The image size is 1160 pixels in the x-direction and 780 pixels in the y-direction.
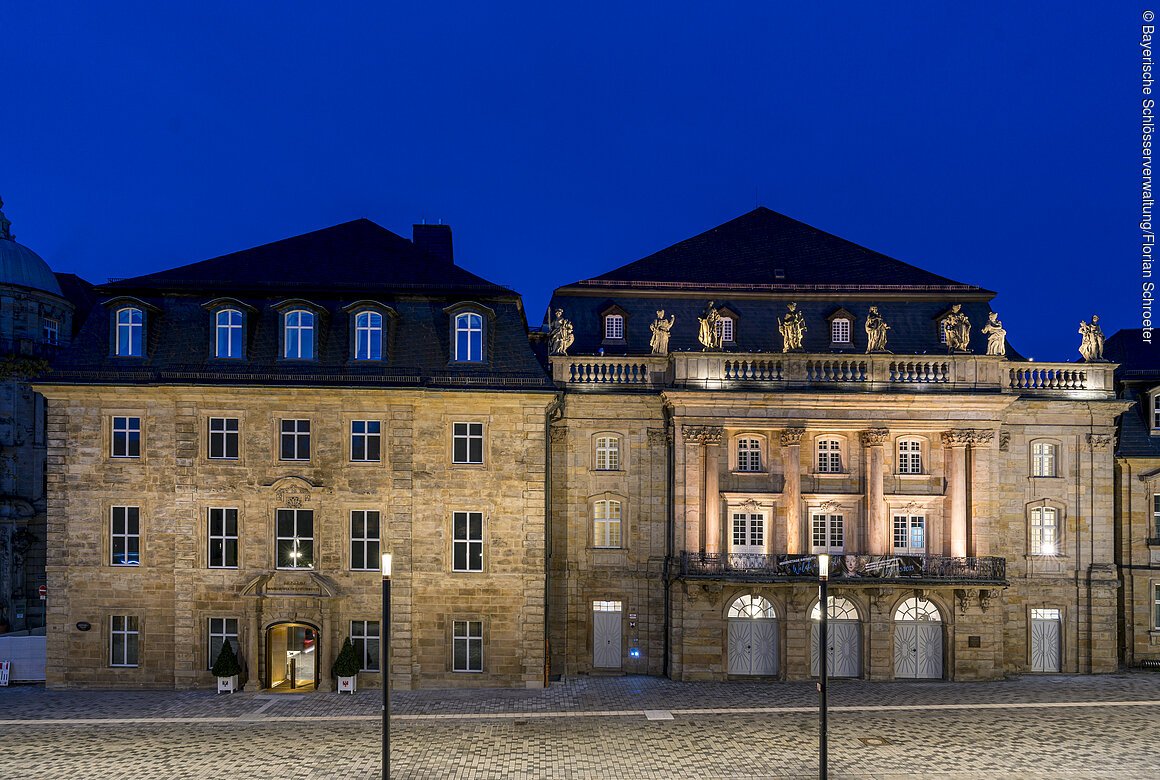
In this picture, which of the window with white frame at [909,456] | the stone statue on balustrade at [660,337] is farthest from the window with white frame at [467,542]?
the window with white frame at [909,456]

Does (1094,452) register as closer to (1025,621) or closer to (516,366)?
(1025,621)

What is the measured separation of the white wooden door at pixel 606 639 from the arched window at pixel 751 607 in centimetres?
471

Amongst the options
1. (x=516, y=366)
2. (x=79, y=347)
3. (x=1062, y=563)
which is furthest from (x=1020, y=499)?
(x=79, y=347)

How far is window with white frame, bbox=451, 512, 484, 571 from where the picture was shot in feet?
91.9

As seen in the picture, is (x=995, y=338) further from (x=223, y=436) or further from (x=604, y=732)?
(x=223, y=436)

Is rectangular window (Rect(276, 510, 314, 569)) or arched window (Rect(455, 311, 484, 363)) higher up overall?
arched window (Rect(455, 311, 484, 363))

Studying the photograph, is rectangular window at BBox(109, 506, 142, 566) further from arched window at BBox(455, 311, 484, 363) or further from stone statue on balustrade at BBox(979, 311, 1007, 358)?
stone statue on balustrade at BBox(979, 311, 1007, 358)

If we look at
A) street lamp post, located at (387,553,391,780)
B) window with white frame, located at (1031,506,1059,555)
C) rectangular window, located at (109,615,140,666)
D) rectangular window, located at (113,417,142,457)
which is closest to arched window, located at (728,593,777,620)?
window with white frame, located at (1031,506,1059,555)

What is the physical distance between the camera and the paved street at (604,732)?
19.9 metres

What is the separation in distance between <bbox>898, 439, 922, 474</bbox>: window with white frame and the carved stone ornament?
170 inches

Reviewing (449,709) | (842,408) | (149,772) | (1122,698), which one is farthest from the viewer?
(842,408)

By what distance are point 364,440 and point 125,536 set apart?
9.33m

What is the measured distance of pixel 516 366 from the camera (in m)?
28.5

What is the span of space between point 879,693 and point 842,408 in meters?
10.6
